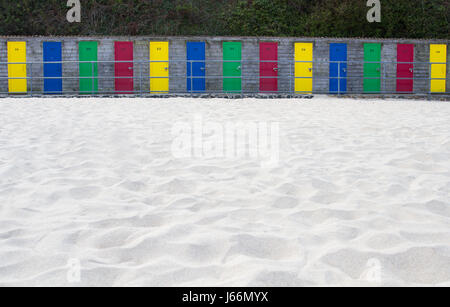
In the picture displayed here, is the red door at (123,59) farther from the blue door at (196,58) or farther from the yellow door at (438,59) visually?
the yellow door at (438,59)

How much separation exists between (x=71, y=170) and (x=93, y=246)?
5.63 feet

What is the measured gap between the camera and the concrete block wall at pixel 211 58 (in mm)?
17188

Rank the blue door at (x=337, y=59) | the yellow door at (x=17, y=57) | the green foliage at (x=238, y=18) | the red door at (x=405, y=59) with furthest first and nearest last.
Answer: the green foliage at (x=238, y=18) < the red door at (x=405, y=59) < the blue door at (x=337, y=59) < the yellow door at (x=17, y=57)

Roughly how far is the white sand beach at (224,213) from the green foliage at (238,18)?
614 inches

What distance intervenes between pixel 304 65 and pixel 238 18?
427 centimetres

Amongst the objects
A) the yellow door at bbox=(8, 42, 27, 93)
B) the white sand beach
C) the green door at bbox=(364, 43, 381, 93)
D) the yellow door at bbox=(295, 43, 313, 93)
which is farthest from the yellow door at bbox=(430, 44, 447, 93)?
the yellow door at bbox=(8, 42, 27, 93)

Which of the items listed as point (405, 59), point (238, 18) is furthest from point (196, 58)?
point (405, 59)

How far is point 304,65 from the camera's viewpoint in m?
17.7

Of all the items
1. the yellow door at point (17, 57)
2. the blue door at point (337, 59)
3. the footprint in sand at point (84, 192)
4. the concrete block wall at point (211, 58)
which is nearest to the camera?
the footprint in sand at point (84, 192)

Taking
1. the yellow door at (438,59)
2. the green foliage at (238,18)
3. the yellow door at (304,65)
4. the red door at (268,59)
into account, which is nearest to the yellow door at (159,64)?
the green foliage at (238,18)

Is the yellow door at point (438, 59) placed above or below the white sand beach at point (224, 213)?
above

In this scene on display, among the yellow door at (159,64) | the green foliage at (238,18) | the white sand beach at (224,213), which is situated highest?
the green foliage at (238,18)

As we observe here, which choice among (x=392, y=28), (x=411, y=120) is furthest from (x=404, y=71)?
(x=411, y=120)

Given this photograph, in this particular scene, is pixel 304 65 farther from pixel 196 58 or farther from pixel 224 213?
pixel 224 213
